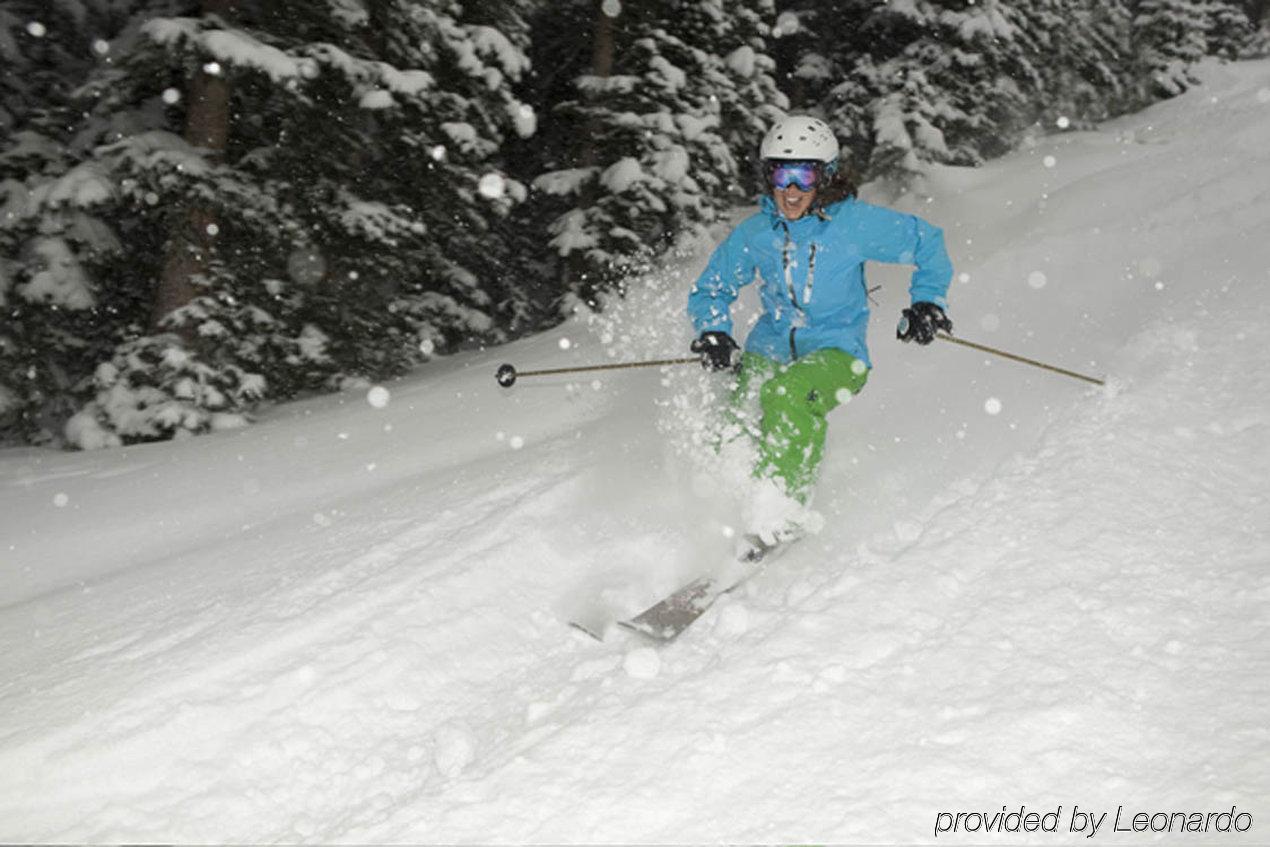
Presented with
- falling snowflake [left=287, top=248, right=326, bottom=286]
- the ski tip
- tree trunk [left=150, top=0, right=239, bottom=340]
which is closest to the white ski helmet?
the ski tip

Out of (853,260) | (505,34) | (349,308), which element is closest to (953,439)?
(853,260)

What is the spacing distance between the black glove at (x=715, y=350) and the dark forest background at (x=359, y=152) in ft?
16.3

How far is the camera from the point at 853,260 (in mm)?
4727

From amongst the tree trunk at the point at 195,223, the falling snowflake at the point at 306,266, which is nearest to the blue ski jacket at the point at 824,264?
the tree trunk at the point at 195,223

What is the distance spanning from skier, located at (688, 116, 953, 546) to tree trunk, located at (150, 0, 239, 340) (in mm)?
5523

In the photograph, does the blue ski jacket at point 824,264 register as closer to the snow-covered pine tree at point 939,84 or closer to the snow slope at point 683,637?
the snow slope at point 683,637

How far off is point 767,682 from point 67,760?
226 centimetres

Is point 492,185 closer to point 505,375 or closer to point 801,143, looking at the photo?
point 505,375

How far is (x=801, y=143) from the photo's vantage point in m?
4.50

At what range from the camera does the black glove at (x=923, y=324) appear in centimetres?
458

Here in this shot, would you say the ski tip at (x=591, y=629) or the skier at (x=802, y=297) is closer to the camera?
the ski tip at (x=591, y=629)

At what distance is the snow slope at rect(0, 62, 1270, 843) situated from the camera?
2439 millimetres

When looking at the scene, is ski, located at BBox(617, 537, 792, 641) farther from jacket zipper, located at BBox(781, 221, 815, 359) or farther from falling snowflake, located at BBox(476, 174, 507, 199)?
falling snowflake, located at BBox(476, 174, 507, 199)

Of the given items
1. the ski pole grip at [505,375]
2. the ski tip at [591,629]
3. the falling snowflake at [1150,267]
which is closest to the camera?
the ski tip at [591,629]
